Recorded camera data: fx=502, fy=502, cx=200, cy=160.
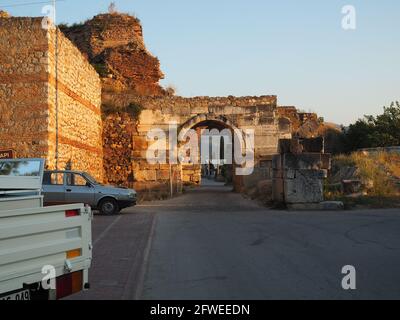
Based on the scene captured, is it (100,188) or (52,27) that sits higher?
(52,27)

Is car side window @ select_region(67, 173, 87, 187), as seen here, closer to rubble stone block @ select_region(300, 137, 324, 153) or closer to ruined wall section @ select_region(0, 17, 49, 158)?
ruined wall section @ select_region(0, 17, 49, 158)

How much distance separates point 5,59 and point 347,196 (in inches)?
522

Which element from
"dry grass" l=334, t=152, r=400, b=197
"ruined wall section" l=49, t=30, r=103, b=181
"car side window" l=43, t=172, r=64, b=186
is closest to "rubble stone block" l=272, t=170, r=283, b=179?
"dry grass" l=334, t=152, r=400, b=197

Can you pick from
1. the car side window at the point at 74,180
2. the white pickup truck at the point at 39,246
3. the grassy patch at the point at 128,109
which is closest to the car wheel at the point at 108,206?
the car side window at the point at 74,180

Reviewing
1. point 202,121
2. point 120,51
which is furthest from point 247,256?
point 120,51

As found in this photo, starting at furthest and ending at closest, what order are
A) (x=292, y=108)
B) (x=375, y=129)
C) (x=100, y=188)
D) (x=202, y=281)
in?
(x=375, y=129), (x=292, y=108), (x=100, y=188), (x=202, y=281)

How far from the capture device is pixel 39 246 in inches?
187

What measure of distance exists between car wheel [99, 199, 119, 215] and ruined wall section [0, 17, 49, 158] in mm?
2743

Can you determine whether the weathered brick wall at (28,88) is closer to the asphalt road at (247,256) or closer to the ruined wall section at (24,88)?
the ruined wall section at (24,88)

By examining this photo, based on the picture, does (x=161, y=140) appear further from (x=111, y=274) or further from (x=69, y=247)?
(x=69, y=247)

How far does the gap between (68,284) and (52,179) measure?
11.9 meters

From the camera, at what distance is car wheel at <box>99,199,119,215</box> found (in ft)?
55.5

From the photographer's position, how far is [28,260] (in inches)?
182

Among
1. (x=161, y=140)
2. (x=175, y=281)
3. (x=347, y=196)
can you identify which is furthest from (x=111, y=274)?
(x=161, y=140)
